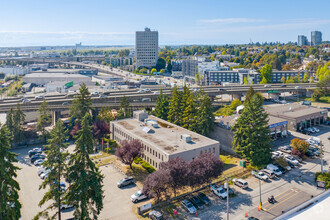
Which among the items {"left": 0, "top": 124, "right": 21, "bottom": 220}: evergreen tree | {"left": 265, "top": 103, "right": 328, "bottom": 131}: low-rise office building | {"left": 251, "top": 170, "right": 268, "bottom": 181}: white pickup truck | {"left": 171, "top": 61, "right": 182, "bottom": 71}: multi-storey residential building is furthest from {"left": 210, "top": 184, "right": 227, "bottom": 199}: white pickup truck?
{"left": 171, "top": 61, "right": 182, "bottom": 71}: multi-storey residential building

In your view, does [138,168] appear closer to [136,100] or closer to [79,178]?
[79,178]

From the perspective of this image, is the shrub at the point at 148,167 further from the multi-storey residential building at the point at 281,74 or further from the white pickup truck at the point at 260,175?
the multi-storey residential building at the point at 281,74

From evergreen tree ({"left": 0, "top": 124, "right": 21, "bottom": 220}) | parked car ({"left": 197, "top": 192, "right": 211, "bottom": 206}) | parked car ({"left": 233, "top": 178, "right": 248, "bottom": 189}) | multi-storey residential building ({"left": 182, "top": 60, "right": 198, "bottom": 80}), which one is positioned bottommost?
parked car ({"left": 197, "top": 192, "right": 211, "bottom": 206})

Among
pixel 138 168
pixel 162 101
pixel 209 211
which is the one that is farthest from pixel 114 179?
pixel 162 101

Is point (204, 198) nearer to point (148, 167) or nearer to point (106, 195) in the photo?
point (148, 167)

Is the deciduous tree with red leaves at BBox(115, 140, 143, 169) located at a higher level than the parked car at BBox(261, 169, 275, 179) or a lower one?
higher

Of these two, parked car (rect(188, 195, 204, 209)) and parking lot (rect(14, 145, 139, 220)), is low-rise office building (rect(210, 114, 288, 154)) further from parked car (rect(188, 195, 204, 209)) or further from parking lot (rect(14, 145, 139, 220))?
parking lot (rect(14, 145, 139, 220))

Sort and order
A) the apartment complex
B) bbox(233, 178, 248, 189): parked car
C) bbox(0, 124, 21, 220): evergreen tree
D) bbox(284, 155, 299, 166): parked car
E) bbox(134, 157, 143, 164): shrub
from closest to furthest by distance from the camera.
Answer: bbox(0, 124, 21, 220): evergreen tree
bbox(233, 178, 248, 189): parked car
the apartment complex
bbox(284, 155, 299, 166): parked car
bbox(134, 157, 143, 164): shrub
